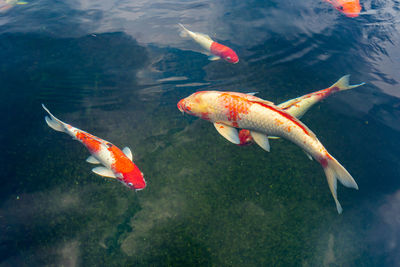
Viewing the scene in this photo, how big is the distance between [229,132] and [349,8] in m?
4.88

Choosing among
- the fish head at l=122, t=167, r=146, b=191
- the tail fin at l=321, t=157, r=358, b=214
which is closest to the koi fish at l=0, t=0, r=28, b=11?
the fish head at l=122, t=167, r=146, b=191

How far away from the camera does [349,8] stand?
513 centimetres

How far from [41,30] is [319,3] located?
6.74 m

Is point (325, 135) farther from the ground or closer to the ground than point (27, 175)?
farther from the ground

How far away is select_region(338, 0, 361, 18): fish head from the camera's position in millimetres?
5121

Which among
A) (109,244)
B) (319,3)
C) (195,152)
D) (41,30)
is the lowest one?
(109,244)

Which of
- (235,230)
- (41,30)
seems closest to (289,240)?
(235,230)

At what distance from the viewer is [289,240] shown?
283cm

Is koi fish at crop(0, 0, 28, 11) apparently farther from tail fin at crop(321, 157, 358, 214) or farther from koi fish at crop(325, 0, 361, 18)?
koi fish at crop(325, 0, 361, 18)

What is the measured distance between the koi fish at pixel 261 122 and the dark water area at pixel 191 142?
65 cm

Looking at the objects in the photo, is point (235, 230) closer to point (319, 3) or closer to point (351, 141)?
point (351, 141)

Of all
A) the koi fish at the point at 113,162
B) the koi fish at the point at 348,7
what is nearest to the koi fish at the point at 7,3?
the koi fish at the point at 113,162

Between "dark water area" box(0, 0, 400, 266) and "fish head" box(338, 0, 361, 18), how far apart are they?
0.13 m

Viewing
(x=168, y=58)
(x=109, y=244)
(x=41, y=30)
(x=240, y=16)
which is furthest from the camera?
(x=240, y=16)
